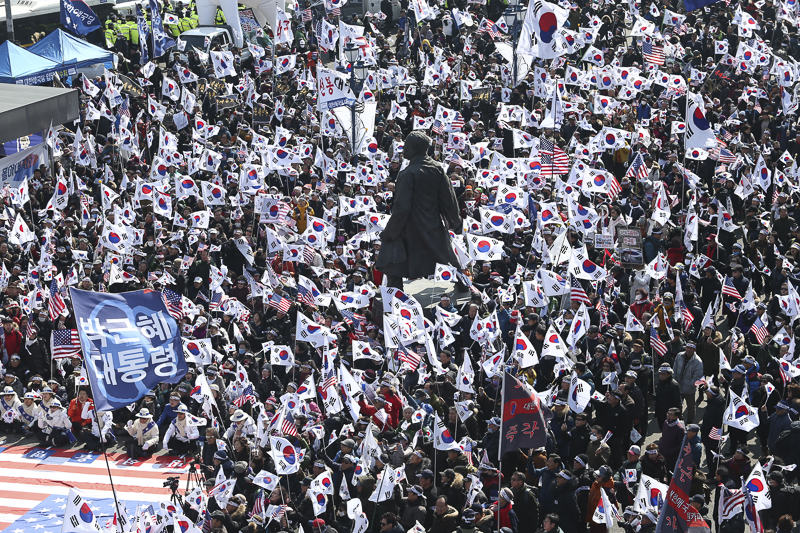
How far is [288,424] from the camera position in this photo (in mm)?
15625

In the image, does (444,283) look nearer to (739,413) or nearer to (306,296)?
(306,296)

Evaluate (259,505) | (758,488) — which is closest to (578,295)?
(758,488)

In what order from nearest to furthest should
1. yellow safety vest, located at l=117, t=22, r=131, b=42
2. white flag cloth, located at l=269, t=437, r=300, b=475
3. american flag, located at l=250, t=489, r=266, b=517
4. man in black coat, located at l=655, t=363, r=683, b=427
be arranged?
american flag, located at l=250, t=489, r=266, b=517, white flag cloth, located at l=269, t=437, r=300, b=475, man in black coat, located at l=655, t=363, r=683, b=427, yellow safety vest, located at l=117, t=22, r=131, b=42

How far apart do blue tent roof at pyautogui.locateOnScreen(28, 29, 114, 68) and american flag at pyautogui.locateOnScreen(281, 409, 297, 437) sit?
19.5 metres

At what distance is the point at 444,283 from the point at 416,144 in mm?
4248

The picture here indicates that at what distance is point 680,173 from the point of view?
23.8 meters

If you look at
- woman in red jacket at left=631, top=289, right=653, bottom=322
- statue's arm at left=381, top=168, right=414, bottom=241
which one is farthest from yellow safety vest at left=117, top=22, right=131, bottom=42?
woman in red jacket at left=631, top=289, right=653, bottom=322

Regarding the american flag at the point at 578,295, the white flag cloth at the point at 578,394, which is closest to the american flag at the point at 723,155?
the american flag at the point at 578,295

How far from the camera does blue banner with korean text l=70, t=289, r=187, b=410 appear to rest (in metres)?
12.9

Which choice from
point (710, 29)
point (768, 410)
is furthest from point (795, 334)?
point (710, 29)

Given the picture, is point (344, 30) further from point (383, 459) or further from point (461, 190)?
point (383, 459)

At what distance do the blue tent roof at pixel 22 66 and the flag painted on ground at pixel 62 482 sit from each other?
16076mm

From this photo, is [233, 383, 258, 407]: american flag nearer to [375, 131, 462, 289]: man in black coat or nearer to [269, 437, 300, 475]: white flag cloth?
[269, 437, 300, 475]: white flag cloth

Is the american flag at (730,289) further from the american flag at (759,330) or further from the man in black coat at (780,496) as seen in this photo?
the man in black coat at (780,496)
